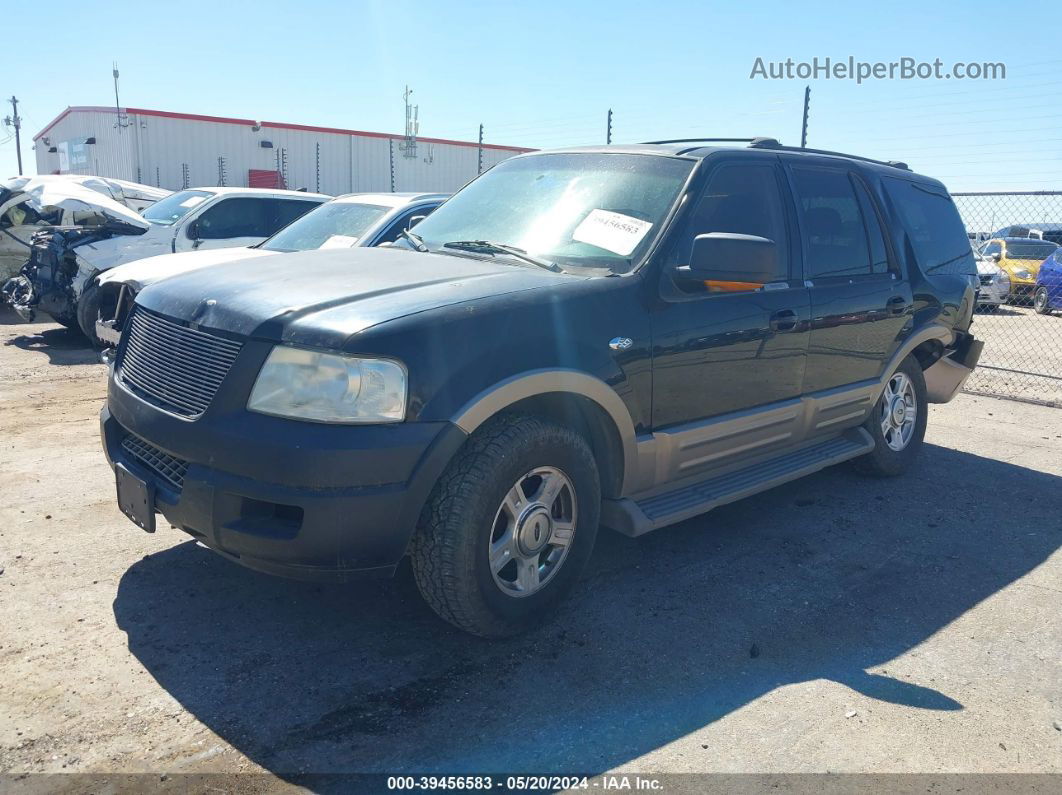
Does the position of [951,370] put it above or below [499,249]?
below

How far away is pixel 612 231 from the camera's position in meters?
3.92

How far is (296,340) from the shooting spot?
293 cm

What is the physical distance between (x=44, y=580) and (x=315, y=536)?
1.71m

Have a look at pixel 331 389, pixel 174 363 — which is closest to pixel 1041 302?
pixel 331 389

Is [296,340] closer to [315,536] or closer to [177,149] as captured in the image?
[315,536]

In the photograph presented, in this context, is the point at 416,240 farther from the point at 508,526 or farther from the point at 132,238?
the point at 132,238

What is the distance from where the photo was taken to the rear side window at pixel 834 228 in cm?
471

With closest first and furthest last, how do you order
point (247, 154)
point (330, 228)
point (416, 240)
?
point (416, 240)
point (330, 228)
point (247, 154)

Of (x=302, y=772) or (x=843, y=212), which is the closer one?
(x=302, y=772)

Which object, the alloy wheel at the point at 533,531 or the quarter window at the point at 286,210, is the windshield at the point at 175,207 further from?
the alloy wheel at the point at 533,531

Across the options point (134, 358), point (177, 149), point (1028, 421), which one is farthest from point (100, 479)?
point (177, 149)

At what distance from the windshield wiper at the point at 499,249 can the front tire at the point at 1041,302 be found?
665 inches

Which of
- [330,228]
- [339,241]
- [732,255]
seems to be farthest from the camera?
[330,228]

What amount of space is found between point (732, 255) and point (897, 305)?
7.13 ft
